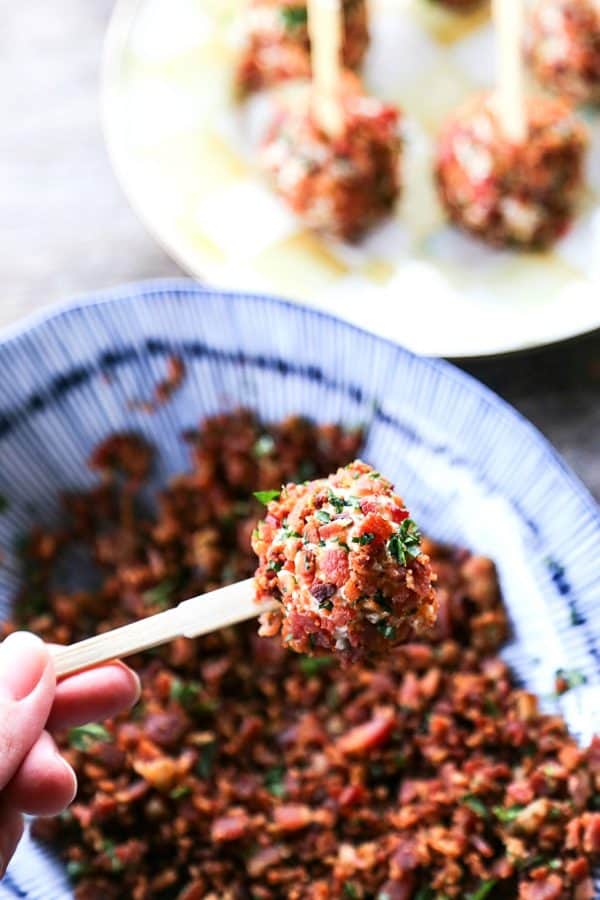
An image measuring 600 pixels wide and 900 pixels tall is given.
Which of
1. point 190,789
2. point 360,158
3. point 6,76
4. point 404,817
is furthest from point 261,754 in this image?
point 6,76

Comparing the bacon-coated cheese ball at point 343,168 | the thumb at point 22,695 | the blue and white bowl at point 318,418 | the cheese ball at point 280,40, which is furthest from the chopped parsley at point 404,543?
the cheese ball at point 280,40

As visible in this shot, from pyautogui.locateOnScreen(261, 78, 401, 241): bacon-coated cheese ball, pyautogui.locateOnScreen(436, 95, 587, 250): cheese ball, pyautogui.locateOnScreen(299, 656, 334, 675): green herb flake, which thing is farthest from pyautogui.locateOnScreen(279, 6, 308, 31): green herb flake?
pyautogui.locateOnScreen(299, 656, 334, 675): green herb flake

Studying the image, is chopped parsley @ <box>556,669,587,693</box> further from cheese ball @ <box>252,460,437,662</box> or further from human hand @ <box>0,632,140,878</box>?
human hand @ <box>0,632,140,878</box>

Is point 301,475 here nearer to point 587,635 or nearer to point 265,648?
point 265,648

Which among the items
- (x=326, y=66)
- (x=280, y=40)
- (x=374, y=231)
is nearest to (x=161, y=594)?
(x=374, y=231)

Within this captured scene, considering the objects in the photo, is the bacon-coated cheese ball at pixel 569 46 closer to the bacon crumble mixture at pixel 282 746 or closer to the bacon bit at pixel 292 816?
A: the bacon crumble mixture at pixel 282 746

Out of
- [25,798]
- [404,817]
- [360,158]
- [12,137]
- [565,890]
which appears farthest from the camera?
[12,137]

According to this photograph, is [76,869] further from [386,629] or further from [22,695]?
[386,629]
